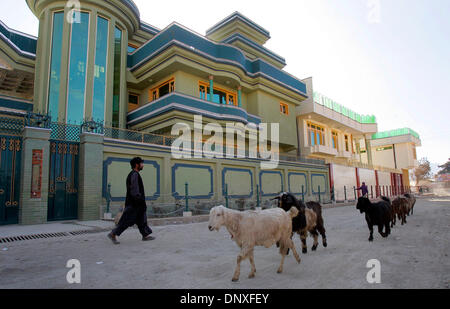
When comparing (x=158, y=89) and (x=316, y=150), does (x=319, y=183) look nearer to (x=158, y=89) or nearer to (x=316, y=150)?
(x=316, y=150)

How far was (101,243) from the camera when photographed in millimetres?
6402

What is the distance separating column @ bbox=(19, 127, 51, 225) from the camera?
9.41 m

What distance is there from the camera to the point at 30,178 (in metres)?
9.61

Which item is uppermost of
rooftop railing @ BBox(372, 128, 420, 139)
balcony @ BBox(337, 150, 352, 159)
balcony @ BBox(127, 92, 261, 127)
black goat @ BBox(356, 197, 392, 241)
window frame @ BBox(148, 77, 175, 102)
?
rooftop railing @ BBox(372, 128, 420, 139)

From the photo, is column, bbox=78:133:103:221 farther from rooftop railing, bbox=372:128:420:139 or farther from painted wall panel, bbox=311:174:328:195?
rooftop railing, bbox=372:128:420:139

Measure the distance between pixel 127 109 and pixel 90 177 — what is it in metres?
11.8

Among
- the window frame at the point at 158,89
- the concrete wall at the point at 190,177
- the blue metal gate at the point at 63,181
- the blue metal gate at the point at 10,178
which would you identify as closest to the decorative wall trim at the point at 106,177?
the concrete wall at the point at 190,177

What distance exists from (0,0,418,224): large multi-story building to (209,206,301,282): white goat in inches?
329

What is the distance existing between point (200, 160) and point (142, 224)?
968 cm

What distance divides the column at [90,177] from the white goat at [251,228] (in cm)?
888

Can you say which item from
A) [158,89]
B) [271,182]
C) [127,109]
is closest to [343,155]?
[271,182]

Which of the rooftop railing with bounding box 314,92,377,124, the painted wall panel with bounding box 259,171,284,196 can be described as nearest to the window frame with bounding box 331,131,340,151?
the rooftop railing with bounding box 314,92,377,124

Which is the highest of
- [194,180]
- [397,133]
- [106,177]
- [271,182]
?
[397,133]

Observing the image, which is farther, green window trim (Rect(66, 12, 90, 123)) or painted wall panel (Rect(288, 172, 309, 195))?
painted wall panel (Rect(288, 172, 309, 195))
